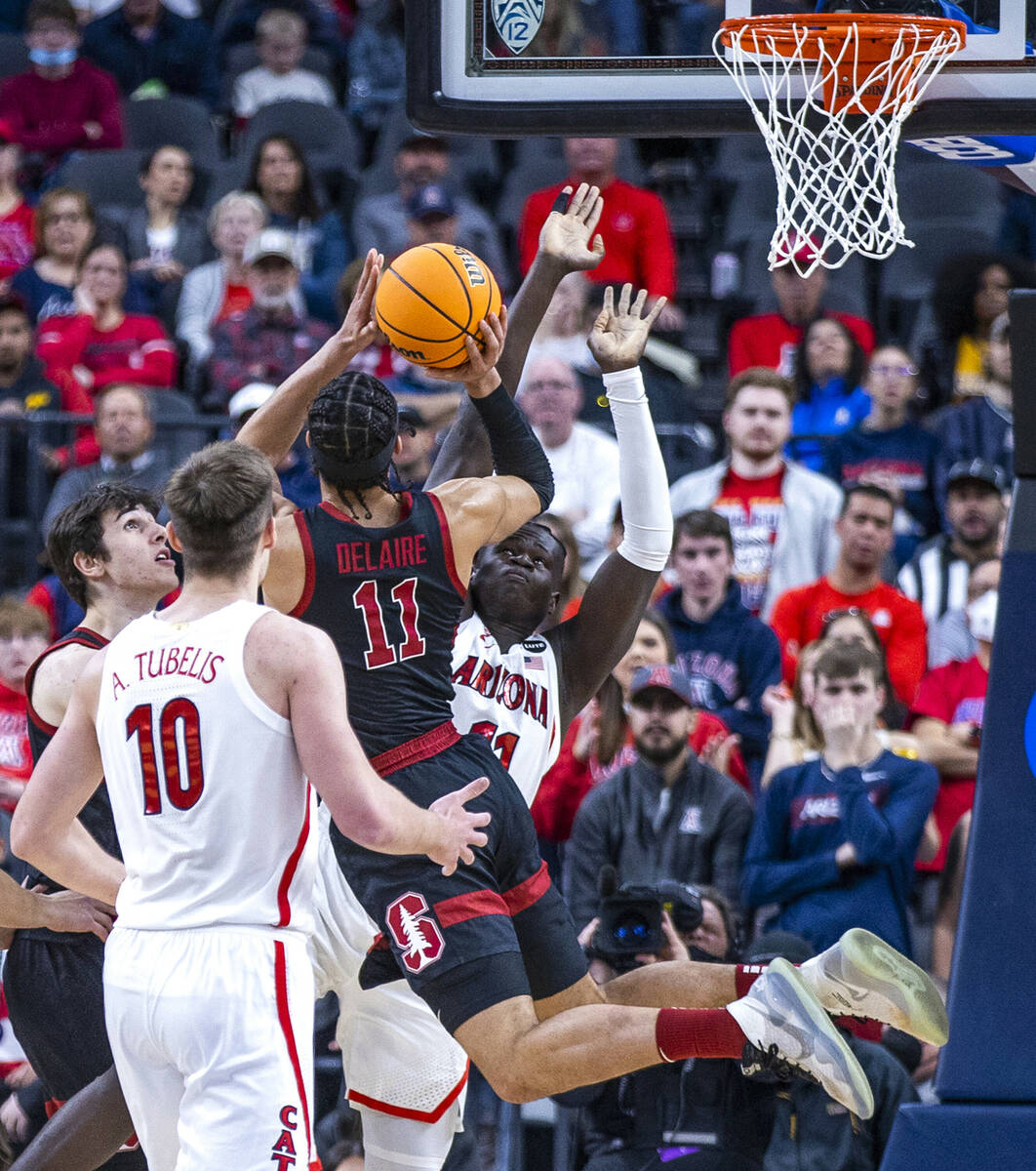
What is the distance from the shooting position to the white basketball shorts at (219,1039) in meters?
4.38

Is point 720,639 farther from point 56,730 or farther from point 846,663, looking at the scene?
point 56,730

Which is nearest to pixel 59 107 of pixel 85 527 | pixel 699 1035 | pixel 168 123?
pixel 168 123

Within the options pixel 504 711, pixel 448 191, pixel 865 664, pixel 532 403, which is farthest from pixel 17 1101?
pixel 448 191

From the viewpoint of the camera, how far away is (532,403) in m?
9.71

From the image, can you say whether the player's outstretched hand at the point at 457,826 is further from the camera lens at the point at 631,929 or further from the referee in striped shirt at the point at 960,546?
the referee in striped shirt at the point at 960,546

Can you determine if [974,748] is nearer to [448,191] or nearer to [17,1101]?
[17,1101]

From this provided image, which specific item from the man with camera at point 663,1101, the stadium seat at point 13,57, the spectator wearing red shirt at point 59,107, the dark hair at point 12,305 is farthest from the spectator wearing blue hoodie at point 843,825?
the stadium seat at point 13,57

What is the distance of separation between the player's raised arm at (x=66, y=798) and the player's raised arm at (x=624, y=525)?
1829mm

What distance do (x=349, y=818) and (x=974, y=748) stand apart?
437cm

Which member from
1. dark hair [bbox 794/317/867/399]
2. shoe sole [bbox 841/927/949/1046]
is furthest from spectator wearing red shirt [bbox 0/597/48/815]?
shoe sole [bbox 841/927/949/1046]

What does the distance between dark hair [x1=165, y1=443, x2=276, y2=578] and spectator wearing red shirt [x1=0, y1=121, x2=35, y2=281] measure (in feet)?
26.4

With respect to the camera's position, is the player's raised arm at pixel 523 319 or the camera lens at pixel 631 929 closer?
the player's raised arm at pixel 523 319

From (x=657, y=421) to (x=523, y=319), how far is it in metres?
4.38

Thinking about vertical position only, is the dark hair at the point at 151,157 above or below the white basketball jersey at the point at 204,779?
above
